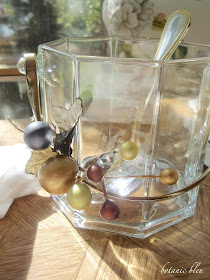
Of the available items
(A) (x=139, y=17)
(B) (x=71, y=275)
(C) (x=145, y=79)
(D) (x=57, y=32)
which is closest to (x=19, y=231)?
(B) (x=71, y=275)

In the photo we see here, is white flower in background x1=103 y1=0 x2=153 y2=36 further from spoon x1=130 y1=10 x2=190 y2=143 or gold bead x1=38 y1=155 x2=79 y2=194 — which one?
gold bead x1=38 y1=155 x2=79 y2=194

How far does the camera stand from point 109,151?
28 centimetres

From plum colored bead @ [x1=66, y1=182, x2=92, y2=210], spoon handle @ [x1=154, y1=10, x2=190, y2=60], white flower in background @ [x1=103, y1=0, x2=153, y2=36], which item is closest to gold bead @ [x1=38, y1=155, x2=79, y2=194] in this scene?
plum colored bead @ [x1=66, y1=182, x2=92, y2=210]

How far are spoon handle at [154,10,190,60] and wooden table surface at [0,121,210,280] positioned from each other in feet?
0.48

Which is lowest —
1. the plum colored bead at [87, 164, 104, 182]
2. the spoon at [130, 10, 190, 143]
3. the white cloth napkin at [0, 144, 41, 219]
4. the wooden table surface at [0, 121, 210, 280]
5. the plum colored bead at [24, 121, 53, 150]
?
the wooden table surface at [0, 121, 210, 280]

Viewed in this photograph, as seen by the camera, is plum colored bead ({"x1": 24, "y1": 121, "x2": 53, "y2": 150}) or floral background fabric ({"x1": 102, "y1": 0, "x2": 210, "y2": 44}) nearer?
plum colored bead ({"x1": 24, "y1": 121, "x2": 53, "y2": 150})

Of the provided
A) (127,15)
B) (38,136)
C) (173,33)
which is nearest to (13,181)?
(38,136)

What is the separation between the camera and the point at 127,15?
1.50 feet

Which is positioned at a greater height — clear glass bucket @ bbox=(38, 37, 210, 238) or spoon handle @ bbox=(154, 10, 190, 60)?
spoon handle @ bbox=(154, 10, 190, 60)

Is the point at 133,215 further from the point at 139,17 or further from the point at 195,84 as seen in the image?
the point at 139,17

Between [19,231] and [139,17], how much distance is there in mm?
400

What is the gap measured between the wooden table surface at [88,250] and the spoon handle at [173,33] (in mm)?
147

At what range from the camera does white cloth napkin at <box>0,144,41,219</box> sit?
251 mm

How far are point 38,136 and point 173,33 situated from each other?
0.49ft
